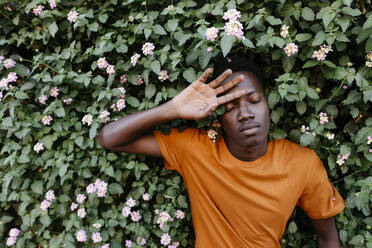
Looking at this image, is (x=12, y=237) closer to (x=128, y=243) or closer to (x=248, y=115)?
(x=128, y=243)

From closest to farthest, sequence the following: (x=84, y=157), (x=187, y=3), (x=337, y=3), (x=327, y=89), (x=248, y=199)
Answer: (x=337, y=3), (x=248, y=199), (x=187, y=3), (x=327, y=89), (x=84, y=157)

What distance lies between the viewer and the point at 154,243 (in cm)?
212

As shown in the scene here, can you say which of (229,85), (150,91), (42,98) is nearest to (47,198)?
(42,98)

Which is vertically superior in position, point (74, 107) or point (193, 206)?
point (74, 107)

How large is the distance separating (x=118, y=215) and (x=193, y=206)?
2.06 ft

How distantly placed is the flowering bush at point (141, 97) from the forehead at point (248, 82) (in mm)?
134

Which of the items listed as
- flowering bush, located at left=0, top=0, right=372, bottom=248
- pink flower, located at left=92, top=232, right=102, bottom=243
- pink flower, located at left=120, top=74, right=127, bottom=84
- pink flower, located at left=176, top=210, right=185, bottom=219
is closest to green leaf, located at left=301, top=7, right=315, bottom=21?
flowering bush, located at left=0, top=0, right=372, bottom=248

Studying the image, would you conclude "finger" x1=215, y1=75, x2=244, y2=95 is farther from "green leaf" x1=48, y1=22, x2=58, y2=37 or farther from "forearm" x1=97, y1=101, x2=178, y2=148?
"green leaf" x1=48, y1=22, x2=58, y2=37

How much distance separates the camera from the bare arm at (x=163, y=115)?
1.57 m

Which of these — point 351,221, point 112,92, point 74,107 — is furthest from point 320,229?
point 74,107

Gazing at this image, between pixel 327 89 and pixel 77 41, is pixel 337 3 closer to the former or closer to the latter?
pixel 327 89

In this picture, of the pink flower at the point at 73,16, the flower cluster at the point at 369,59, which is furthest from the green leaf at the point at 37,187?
the flower cluster at the point at 369,59

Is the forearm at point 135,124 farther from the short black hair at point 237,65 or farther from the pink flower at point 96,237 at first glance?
the pink flower at point 96,237

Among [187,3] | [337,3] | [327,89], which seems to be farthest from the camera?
[327,89]
